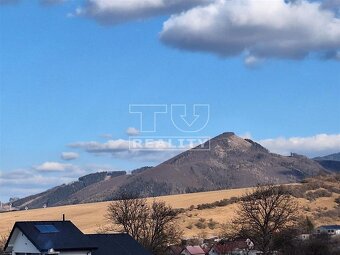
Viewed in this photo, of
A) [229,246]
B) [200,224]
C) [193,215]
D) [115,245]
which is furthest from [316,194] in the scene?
[115,245]

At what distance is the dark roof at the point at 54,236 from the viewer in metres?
47.3

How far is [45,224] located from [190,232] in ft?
224

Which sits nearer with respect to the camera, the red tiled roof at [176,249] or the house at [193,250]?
the red tiled roof at [176,249]

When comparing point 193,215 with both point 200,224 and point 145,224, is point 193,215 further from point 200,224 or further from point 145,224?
point 145,224

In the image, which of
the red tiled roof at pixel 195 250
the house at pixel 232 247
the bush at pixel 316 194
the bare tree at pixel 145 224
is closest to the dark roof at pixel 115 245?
the bare tree at pixel 145 224

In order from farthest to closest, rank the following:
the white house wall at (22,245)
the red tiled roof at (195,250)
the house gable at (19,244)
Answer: the red tiled roof at (195,250) < the house gable at (19,244) < the white house wall at (22,245)

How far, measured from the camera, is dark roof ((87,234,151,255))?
51.1 meters

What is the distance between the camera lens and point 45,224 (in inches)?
1959

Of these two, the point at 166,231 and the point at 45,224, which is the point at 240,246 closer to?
the point at 166,231

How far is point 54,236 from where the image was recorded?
159ft

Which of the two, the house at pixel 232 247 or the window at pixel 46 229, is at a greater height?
the window at pixel 46 229

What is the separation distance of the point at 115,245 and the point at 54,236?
5.73m

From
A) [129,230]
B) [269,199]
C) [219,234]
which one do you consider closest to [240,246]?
[269,199]

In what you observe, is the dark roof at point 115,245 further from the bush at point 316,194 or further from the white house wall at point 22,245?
the bush at point 316,194
